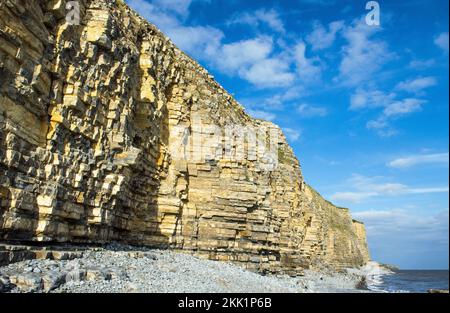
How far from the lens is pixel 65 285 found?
34.6ft

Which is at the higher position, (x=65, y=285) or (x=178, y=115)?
(x=178, y=115)

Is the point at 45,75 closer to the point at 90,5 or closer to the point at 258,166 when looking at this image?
the point at 90,5

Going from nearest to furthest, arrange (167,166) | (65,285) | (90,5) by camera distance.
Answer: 1. (65,285)
2. (90,5)
3. (167,166)

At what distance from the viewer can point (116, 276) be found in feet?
40.9

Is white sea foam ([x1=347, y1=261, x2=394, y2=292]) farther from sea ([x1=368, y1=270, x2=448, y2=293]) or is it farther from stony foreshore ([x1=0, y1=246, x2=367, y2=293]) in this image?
stony foreshore ([x1=0, y1=246, x2=367, y2=293])

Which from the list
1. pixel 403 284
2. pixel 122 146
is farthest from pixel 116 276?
pixel 403 284

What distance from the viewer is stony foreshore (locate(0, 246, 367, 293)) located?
32.7ft

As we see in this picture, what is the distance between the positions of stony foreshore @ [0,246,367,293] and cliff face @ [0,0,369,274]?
139 centimetres

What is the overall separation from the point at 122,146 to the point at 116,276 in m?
7.49

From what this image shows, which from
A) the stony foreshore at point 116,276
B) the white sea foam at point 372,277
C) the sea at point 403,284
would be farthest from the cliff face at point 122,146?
the sea at point 403,284

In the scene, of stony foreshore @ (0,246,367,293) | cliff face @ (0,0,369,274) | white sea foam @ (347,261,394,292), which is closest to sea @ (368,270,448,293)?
white sea foam @ (347,261,394,292)

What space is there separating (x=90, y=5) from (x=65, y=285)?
12668mm

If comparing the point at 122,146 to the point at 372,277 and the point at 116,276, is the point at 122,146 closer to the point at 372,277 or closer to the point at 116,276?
the point at 116,276
